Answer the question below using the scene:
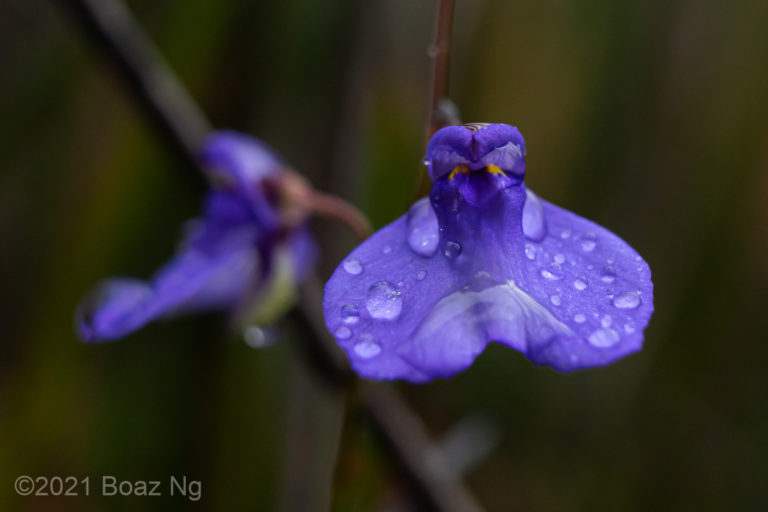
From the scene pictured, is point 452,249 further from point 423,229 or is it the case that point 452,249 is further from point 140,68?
point 140,68

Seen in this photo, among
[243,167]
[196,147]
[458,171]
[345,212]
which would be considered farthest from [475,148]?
[196,147]

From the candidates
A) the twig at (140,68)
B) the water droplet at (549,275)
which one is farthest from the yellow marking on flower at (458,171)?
the twig at (140,68)

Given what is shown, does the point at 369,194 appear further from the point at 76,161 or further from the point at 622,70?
the point at 622,70

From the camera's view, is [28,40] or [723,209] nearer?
[28,40]

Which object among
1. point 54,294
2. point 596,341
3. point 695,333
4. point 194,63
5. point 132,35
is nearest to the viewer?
point 596,341

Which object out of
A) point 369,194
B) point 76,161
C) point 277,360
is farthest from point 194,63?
point 277,360

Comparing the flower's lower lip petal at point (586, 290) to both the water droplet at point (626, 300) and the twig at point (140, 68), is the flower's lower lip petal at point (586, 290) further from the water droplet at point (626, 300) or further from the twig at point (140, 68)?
the twig at point (140, 68)
